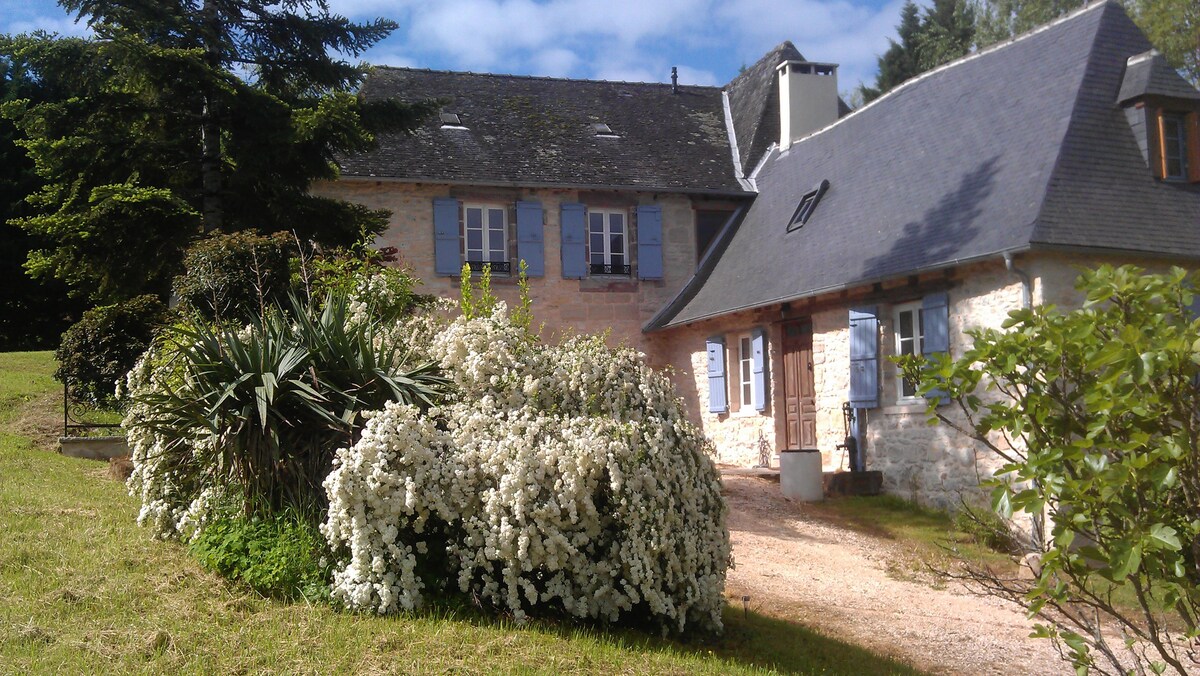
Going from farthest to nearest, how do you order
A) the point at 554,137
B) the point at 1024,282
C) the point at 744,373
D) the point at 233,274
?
the point at 554,137 < the point at 744,373 < the point at 1024,282 < the point at 233,274

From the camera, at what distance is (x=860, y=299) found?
13.8m

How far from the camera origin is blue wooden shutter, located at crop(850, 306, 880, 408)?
528 inches

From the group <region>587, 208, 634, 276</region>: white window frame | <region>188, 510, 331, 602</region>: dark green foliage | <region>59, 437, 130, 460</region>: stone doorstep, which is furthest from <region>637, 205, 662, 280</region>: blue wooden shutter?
<region>188, 510, 331, 602</region>: dark green foliage

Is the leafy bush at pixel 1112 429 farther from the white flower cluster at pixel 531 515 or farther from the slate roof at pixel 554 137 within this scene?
the slate roof at pixel 554 137

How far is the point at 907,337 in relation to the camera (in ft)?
43.5

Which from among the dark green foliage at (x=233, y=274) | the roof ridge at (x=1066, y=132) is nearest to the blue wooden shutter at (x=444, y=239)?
the dark green foliage at (x=233, y=274)

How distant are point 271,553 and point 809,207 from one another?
40.3 feet

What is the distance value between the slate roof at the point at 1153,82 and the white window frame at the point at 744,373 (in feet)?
21.0

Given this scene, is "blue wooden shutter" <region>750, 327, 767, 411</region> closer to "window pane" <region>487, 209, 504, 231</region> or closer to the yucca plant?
"window pane" <region>487, 209, 504, 231</region>

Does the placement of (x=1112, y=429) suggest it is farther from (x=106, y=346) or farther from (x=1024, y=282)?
(x=106, y=346)

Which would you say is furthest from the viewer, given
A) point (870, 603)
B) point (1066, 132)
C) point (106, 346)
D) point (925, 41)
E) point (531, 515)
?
point (925, 41)

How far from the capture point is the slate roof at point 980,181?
1173 cm

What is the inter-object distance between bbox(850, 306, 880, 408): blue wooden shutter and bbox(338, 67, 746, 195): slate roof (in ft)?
19.4

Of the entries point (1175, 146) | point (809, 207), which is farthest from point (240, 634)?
point (809, 207)
